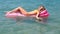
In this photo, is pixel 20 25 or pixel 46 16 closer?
pixel 20 25

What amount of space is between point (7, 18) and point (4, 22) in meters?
0.47

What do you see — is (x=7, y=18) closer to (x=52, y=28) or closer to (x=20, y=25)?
(x=20, y=25)

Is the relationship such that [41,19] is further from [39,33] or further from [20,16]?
[39,33]

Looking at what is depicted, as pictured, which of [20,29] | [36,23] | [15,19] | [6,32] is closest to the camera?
[6,32]

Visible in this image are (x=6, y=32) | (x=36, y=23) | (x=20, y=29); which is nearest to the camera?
(x=6, y=32)

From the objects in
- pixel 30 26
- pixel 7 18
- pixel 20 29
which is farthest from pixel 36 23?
pixel 7 18

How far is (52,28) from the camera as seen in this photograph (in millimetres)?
6570

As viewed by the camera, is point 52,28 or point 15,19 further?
point 15,19

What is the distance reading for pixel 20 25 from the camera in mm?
6801

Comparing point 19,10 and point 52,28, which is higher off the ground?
point 19,10

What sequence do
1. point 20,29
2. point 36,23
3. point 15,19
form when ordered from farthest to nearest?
point 15,19 → point 36,23 → point 20,29

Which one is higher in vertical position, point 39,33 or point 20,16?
point 20,16

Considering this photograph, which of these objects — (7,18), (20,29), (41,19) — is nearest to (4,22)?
(7,18)

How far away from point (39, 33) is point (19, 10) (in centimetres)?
217
